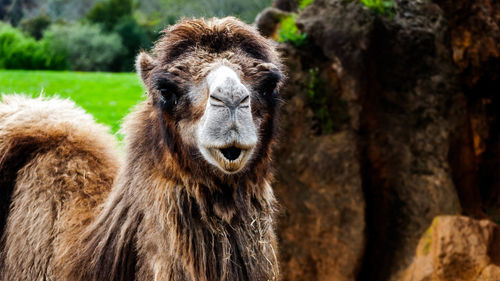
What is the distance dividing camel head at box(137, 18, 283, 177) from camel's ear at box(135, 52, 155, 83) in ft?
0.39

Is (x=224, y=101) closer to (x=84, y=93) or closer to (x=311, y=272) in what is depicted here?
(x=311, y=272)

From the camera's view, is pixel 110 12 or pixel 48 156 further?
pixel 110 12

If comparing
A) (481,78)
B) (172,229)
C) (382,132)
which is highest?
(172,229)

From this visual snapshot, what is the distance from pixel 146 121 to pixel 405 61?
3.87 meters

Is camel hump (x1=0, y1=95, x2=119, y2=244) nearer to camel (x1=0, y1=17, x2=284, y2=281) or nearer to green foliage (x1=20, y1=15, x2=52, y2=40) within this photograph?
camel (x1=0, y1=17, x2=284, y2=281)

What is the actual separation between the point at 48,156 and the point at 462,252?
12.4 ft

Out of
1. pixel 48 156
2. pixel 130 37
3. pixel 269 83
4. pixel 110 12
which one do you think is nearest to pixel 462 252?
pixel 269 83

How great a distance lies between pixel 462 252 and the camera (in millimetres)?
5168

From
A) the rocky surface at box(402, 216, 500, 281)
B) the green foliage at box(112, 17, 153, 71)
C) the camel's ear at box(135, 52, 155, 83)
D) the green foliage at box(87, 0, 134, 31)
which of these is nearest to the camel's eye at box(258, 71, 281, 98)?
the camel's ear at box(135, 52, 155, 83)

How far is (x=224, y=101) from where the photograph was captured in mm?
2357

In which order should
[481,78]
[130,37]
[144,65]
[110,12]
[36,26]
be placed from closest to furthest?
[144,65], [481,78], [36,26], [130,37], [110,12]

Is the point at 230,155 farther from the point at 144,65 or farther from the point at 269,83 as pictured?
the point at 144,65

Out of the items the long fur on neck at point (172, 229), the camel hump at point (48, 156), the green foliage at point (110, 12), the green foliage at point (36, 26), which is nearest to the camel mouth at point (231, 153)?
the long fur on neck at point (172, 229)

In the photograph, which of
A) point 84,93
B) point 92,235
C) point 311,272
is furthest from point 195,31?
point 84,93
